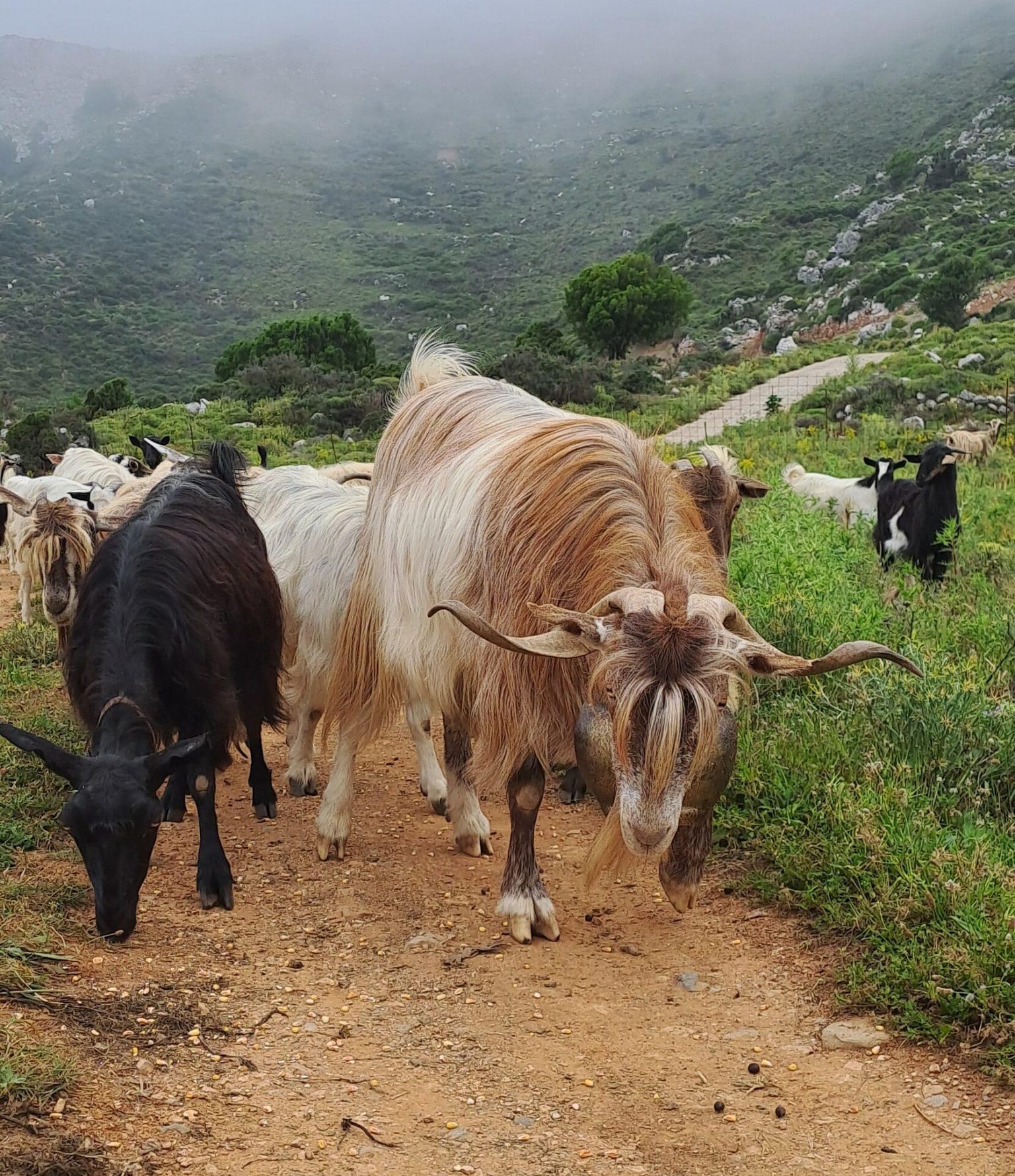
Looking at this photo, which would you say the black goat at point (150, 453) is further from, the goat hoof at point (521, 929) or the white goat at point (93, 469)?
the goat hoof at point (521, 929)

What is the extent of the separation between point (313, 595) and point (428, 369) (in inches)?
56.8

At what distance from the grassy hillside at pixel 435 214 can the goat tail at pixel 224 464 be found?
3235 cm

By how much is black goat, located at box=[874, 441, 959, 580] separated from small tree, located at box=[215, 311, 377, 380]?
28854mm

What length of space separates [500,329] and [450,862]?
148ft

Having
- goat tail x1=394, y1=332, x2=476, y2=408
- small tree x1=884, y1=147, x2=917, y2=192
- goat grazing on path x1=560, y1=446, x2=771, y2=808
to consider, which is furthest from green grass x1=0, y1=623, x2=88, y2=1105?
small tree x1=884, y1=147, x2=917, y2=192

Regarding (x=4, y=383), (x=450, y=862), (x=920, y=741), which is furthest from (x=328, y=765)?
(x=4, y=383)

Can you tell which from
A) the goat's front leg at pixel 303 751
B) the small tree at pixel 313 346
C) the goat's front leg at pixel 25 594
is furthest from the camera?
the small tree at pixel 313 346

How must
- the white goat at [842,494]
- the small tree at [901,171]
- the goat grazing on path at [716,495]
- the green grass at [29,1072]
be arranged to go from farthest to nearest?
the small tree at [901,171] < the white goat at [842,494] < the goat grazing on path at [716,495] < the green grass at [29,1072]

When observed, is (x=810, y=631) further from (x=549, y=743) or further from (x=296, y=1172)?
(x=296, y=1172)

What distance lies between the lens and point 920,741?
536 cm

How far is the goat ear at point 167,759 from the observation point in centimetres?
456

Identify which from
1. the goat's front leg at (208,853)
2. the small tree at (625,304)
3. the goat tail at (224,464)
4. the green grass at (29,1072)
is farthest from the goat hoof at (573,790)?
the small tree at (625,304)

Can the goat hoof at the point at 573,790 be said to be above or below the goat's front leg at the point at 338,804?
below

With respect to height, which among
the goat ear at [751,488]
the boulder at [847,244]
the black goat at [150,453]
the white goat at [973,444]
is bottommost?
the black goat at [150,453]
